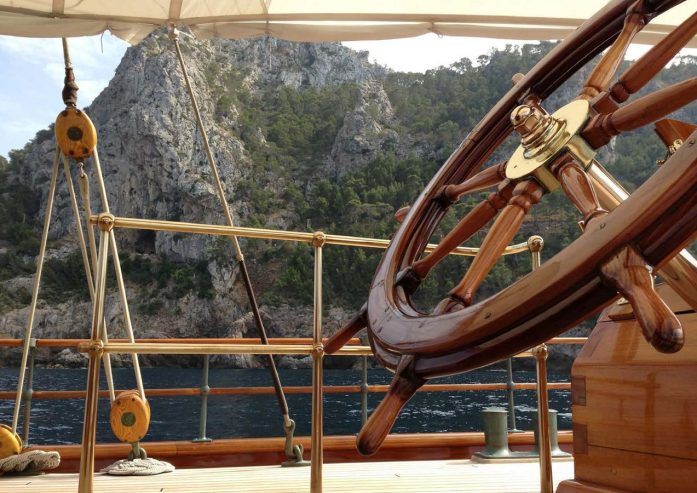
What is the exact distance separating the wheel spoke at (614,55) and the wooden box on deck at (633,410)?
30 centimetres

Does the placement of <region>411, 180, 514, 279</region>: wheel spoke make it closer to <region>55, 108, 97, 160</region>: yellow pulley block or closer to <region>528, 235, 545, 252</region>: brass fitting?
<region>528, 235, 545, 252</region>: brass fitting

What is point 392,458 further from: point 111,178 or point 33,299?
point 111,178

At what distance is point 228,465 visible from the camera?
8.23ft

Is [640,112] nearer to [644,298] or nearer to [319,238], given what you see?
[644,298]

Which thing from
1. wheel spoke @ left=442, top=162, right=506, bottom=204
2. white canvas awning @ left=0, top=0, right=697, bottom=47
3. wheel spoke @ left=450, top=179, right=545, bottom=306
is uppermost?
white canvas awning @ left=0, top=0, right=697, bottom=47

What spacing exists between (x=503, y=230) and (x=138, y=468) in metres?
1.74

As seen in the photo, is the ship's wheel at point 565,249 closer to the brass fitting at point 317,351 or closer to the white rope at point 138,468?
Answer: the brass fitting at point 317,351

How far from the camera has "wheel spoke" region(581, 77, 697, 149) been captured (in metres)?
0.61

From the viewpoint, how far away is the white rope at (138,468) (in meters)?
2.03

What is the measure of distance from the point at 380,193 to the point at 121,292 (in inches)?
1714

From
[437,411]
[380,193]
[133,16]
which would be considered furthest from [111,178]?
[133,16]

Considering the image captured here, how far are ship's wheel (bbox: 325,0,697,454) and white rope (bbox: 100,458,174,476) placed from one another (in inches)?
56.3

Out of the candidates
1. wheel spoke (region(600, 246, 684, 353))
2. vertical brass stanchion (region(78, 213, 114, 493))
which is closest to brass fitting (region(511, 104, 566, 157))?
wheel spoke (region(600, 246, 684, 353))

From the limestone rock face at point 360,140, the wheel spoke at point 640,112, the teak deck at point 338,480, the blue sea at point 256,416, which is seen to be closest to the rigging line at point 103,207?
the teak deck at point 338,480
